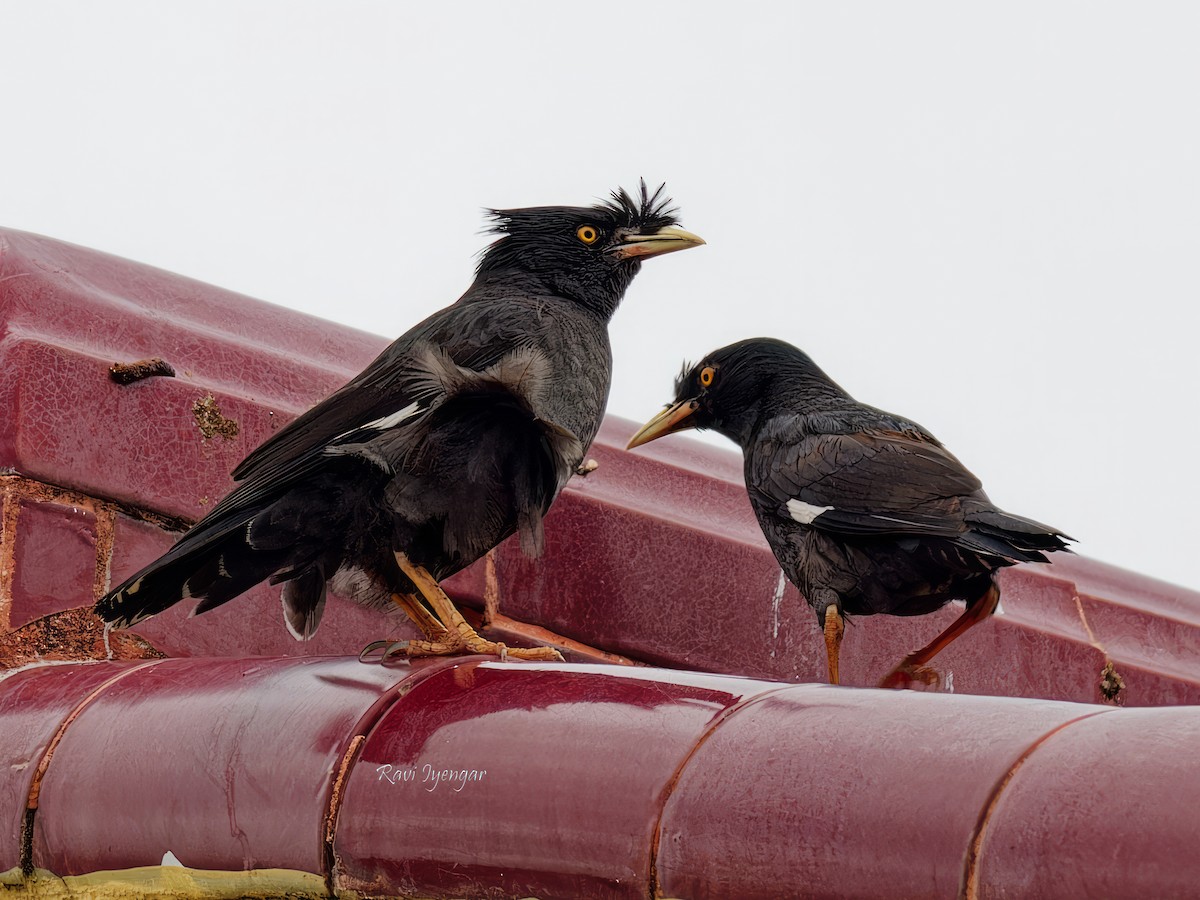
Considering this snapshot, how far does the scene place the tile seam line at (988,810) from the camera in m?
1.33

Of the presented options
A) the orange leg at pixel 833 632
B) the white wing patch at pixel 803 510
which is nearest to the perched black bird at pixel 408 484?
the white wing patch at pixel 803 510

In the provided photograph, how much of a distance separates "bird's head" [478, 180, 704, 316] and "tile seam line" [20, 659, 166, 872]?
1.77m

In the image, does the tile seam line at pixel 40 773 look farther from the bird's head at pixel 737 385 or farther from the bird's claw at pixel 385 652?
the bird's head at pixel 737 385

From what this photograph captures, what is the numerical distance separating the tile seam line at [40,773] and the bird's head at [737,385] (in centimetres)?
189

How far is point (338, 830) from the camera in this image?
6.48 ft

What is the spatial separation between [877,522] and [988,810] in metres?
2.04

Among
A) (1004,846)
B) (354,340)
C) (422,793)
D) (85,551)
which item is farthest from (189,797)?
(354,340)

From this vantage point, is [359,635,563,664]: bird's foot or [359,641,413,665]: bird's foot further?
[359,635,563,664]: bird's foot

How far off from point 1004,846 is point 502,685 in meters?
0.90

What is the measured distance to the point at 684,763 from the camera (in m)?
1.70

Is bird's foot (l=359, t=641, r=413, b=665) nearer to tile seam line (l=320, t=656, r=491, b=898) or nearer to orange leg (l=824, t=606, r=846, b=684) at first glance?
tile seam line (l=320, t=656, r=491, b=898)

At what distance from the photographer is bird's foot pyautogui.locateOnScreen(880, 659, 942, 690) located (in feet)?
12.1

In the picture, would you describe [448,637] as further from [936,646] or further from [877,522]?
[936,646]
